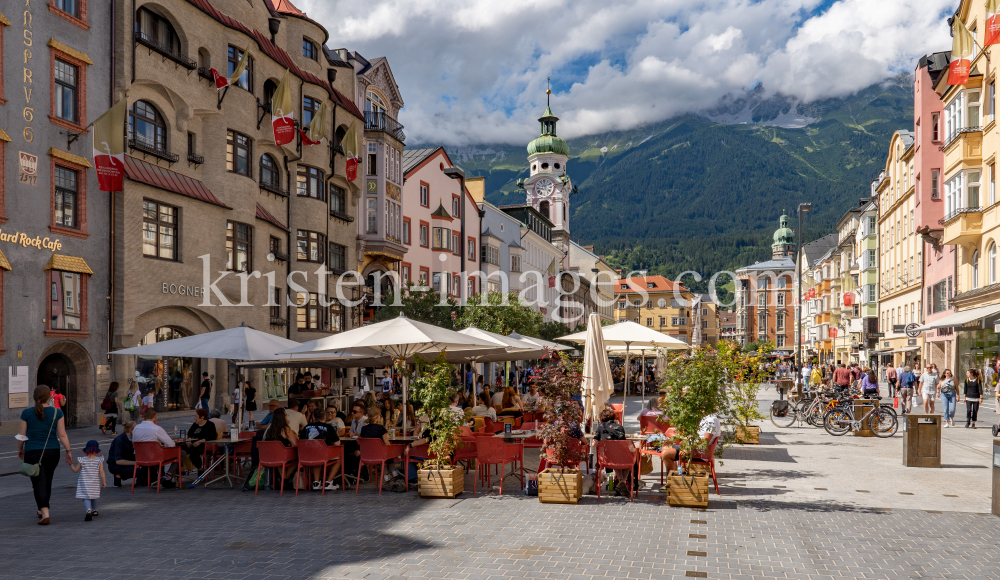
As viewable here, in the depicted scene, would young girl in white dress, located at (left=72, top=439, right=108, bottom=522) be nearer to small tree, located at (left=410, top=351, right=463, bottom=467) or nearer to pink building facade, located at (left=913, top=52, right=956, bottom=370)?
small tree, located at (left=410, top=351, right=463, bottom=467)

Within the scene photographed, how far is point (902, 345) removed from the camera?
56500 mm

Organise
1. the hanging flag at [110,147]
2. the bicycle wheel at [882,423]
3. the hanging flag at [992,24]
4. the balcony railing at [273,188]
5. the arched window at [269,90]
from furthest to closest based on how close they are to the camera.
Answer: the arched window at [269,90], the balcony railing at [273,188], the hanging flag at [992,24], the hanging flag at [110,147], the bicycle wheel at [882,423]

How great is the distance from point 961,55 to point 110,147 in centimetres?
3088

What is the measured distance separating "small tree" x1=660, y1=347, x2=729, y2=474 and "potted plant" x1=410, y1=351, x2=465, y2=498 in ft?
11.0

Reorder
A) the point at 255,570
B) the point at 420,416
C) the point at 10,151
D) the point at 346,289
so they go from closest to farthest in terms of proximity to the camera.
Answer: the point at 255,570 < the point at 420,416 < the point at 10,151 < the point at 346,289

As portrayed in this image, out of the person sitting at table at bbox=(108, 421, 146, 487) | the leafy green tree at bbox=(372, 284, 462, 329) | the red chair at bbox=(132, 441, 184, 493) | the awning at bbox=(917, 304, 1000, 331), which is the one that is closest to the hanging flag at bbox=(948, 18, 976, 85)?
the awning at bbox=(917, 304, 1000, 331)

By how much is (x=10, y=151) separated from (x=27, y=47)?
309 centimetres

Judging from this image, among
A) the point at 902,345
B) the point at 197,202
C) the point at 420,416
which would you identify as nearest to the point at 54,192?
the point at 197,202

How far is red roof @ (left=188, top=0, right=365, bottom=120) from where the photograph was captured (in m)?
30.5

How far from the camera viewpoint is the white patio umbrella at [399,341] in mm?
13398

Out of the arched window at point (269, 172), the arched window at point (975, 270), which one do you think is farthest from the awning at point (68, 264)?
the arched window at point (975, 270)

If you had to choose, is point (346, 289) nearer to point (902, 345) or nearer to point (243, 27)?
point (243, 27)

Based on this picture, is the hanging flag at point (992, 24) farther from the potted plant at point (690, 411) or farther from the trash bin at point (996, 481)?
the potted plant at point (690, 411)

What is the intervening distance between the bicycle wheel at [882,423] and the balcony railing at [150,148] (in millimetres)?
24179
